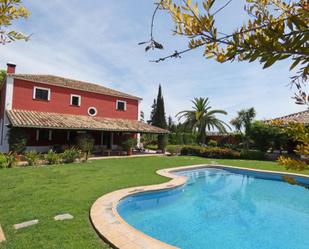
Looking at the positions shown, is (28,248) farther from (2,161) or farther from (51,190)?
(2,161)

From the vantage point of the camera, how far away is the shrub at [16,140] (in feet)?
57.7

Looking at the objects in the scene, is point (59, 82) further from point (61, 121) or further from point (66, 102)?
point (61, 121)

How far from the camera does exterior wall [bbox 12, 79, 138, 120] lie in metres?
21.4

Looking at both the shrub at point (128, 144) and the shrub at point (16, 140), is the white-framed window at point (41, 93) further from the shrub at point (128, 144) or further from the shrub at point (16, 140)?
the shrub at point (128, 144)

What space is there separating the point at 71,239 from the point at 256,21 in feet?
18.0


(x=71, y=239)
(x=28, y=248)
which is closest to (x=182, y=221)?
(x=71, y=239)

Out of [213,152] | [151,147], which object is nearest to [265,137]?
[213,152]

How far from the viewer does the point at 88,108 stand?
2636cm

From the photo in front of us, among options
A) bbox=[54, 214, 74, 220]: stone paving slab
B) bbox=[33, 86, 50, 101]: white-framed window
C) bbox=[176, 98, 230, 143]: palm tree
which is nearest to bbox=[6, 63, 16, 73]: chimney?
bbox=[33, 86, 50, 101]: white-framed window

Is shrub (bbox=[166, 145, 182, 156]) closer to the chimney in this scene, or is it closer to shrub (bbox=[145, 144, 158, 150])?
shrub (bbox=[145, 144, 158, 150])

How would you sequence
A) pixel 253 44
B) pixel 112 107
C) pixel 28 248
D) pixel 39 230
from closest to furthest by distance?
pixel 253 44 < pixel 28 248 < pixel 39 230 < pixel 112 107

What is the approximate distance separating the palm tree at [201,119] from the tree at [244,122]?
299cm

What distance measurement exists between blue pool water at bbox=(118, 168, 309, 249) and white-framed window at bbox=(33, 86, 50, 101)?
17.4 metres

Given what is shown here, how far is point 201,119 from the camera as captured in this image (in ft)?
111
